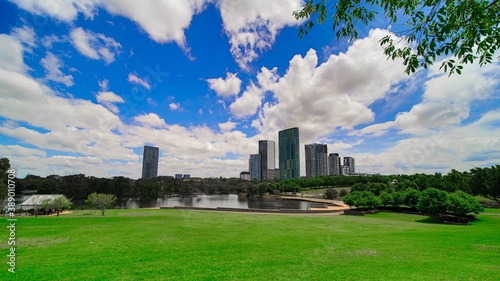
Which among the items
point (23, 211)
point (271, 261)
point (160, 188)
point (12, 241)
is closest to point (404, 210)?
point (271, 261)

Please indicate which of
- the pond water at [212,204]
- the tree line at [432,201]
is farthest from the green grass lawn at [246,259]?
the pond water at [212,204]

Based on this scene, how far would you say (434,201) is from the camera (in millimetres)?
35344

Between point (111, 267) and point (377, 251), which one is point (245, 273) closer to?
point (111, 267)

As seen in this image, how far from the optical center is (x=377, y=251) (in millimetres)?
10992

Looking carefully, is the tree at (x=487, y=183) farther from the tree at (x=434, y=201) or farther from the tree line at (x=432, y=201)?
the tree at (x=434, y=201)

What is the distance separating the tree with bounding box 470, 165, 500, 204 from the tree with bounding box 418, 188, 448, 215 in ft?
137

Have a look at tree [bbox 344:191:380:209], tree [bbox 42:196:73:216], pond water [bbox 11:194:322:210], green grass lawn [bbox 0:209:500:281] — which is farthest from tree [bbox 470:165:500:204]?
tree [bbox 42:196:73:216]

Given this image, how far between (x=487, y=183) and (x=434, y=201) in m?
46.1

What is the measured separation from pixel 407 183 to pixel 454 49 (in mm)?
92531

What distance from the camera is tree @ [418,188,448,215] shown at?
34544 millimetres

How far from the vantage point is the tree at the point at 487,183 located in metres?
62.0

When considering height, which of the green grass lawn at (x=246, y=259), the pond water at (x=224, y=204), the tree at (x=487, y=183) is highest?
the tree at (x=487, y=183)

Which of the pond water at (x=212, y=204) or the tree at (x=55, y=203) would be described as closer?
the tree at (x=55, y=203)

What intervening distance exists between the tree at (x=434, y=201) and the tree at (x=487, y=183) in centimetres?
4191
